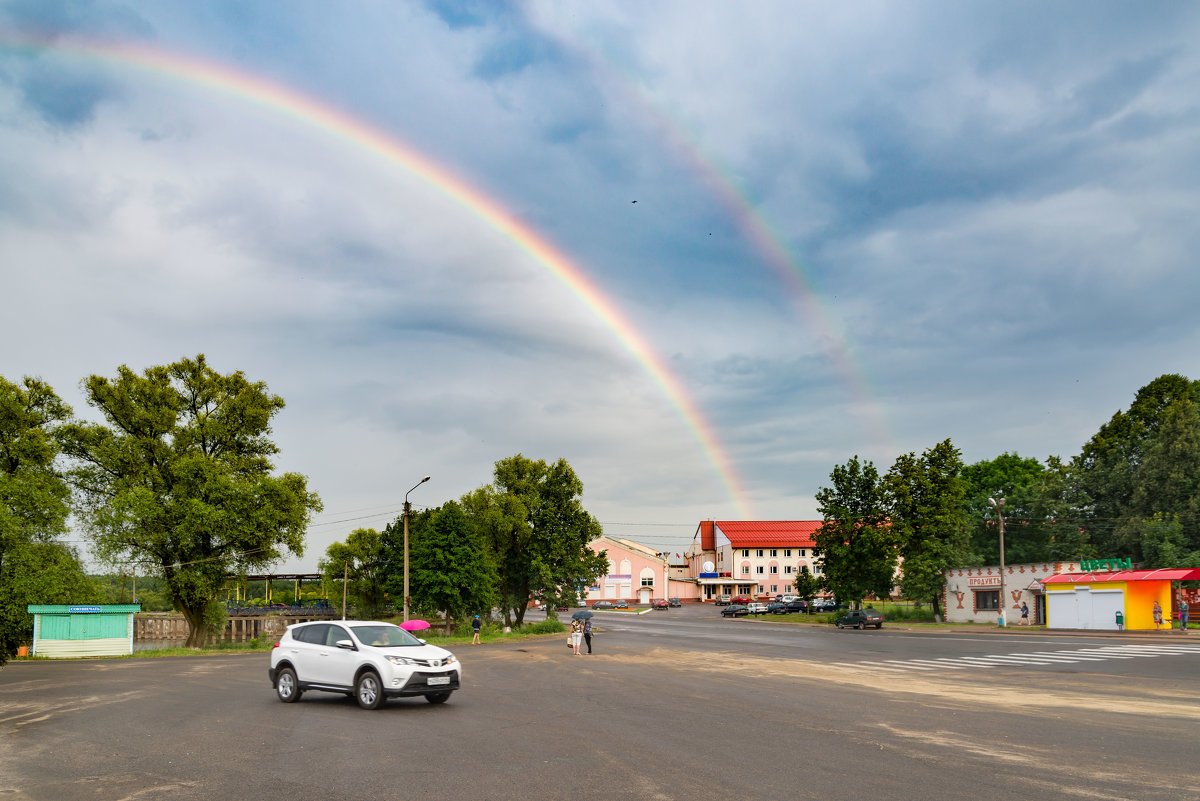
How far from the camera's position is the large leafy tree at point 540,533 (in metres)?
59.3

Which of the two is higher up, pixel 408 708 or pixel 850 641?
pixel 408 708

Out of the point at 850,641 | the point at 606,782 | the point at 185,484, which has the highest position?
the point at 185,484

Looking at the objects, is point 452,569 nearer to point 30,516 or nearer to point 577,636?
point 577,636

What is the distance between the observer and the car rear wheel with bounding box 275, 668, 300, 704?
17938mm

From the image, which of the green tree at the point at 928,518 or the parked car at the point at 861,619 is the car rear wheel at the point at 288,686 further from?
the green tree at the point at 928,518

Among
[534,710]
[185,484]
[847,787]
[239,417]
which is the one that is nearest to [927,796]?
[847,787]

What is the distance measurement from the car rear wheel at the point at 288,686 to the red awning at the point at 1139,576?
158 ft

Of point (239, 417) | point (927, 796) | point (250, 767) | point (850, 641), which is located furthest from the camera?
point (239, 417)

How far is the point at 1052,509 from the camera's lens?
76.3 metres

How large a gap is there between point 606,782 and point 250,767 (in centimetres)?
453

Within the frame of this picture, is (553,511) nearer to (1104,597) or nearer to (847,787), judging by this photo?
(1104,597)

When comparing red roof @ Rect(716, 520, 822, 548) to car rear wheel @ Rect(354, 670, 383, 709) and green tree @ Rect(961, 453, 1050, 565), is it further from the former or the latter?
car rear wheel @ Rect(354, 670, 383, 709)

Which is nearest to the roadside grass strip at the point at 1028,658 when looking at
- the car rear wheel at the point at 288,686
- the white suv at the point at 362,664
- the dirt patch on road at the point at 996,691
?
the dirt patch on road at the point at 996,691

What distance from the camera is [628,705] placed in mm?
18031
